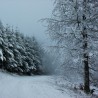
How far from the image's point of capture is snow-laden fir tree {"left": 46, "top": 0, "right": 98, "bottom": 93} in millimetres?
14719

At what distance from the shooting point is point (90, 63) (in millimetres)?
15461

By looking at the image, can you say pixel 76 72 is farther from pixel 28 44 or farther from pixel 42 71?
pixel 42 71

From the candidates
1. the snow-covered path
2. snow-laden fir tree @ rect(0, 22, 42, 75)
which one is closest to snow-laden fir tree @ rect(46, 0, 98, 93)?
the snow-covered path

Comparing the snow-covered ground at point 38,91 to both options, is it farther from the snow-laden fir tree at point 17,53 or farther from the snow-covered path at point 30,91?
the snow-laden fir tree at point 17,53

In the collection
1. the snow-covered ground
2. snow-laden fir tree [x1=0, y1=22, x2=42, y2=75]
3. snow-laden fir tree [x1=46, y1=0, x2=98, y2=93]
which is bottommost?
snow-laden fir tree [x1=0, y1=22, x2=42, y2=75]

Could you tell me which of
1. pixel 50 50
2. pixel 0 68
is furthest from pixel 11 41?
pixel 50 50

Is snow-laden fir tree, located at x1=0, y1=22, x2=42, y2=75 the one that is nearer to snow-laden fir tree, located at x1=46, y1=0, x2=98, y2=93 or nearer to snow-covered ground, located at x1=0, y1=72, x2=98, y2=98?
snow-covered ground, located at x1=0, y1=72, x2=98, y2=98

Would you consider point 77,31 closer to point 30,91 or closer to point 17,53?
point 30,91

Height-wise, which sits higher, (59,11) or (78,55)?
(59,11)

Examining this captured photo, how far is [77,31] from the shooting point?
1472cm

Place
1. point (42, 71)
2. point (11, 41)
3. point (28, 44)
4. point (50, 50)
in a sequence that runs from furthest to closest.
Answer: point (42, 71), point (28, 44), point (11, 41), point (50, 50)

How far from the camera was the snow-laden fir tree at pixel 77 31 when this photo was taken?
48.3 feet

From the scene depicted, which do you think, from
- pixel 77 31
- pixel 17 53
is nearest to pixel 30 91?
pixel 77 31

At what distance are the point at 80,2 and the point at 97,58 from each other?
368cm
